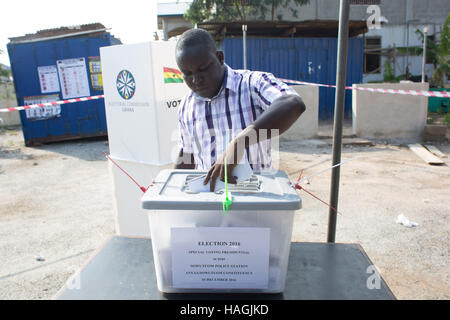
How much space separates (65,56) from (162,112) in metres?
6.38

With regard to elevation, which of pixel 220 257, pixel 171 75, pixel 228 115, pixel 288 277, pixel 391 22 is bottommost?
pixel 288 277

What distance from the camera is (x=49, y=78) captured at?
804 centimetres

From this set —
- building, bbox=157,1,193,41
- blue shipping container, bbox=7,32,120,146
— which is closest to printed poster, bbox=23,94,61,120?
blue shipping container, bbox=7,32,120,146

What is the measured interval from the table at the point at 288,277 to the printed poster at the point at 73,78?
7471 millimetres

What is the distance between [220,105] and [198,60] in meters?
0.26

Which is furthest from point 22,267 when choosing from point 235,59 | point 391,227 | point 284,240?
point 235,59

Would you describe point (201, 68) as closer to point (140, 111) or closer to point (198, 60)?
point (198, 60)

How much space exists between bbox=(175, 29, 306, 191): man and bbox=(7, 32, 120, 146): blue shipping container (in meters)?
7.25

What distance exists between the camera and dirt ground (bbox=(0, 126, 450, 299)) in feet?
9.24

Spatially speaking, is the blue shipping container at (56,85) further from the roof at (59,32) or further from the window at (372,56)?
the window at (372,56)

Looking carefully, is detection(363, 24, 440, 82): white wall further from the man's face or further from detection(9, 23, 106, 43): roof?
the man's face

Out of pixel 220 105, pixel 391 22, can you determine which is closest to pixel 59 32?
pixel 220 105
